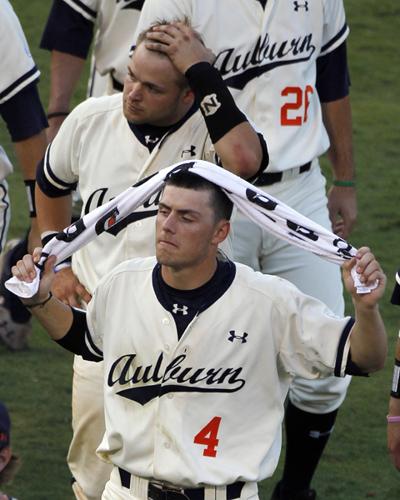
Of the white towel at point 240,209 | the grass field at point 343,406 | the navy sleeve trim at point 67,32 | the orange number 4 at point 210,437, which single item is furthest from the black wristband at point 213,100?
the navy sleeve trim at point 67,32

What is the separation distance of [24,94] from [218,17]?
0.85 metres

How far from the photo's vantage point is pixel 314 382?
6055 millimetres

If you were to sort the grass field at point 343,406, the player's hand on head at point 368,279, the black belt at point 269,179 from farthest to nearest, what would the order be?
the grass field at point 343,406 < the black belt at point 269,179 < the player's hand on head at point 368,279

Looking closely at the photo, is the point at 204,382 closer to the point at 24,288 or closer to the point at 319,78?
the point at 24,288

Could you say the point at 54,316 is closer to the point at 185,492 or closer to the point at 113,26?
the point at 185,492

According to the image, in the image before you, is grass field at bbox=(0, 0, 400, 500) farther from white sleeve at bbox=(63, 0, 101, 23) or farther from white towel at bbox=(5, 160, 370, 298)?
white towel at bbox=(5, 160, 370, 298)

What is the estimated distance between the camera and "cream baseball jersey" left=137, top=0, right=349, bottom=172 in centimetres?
580

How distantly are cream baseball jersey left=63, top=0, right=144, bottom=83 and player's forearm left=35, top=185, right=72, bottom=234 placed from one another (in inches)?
65.4

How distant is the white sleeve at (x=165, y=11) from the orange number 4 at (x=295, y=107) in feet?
1.76

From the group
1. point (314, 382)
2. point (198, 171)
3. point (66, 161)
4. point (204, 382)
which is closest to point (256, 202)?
point (198, 171)

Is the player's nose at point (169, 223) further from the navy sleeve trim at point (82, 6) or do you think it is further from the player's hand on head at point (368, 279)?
the navy sleeve trim at point (82, 6)

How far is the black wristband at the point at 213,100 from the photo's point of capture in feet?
16.7

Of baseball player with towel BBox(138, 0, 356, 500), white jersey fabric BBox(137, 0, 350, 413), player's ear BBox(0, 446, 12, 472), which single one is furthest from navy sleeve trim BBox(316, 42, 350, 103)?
player's ear BBox(0, 446, 12, 472)

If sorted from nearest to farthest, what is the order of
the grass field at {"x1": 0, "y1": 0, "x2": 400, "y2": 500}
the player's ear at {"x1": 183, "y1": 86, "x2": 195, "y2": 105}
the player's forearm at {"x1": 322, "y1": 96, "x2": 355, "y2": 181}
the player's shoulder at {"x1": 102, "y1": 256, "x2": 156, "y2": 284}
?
the player's shoulder at {"x1": 102, "y1": 256, "x2": 156, "y2": 284} → the player's ear at {"x1": 183, "y1": 86, "x2": 195, "y2": 105} → the player's forearm at {"x1": 322, "y1": 96, "x2": 355, "y2": 181} → the grass field at {"x1": 0, "y1": 0, "x2": 400, "y2": 500}
